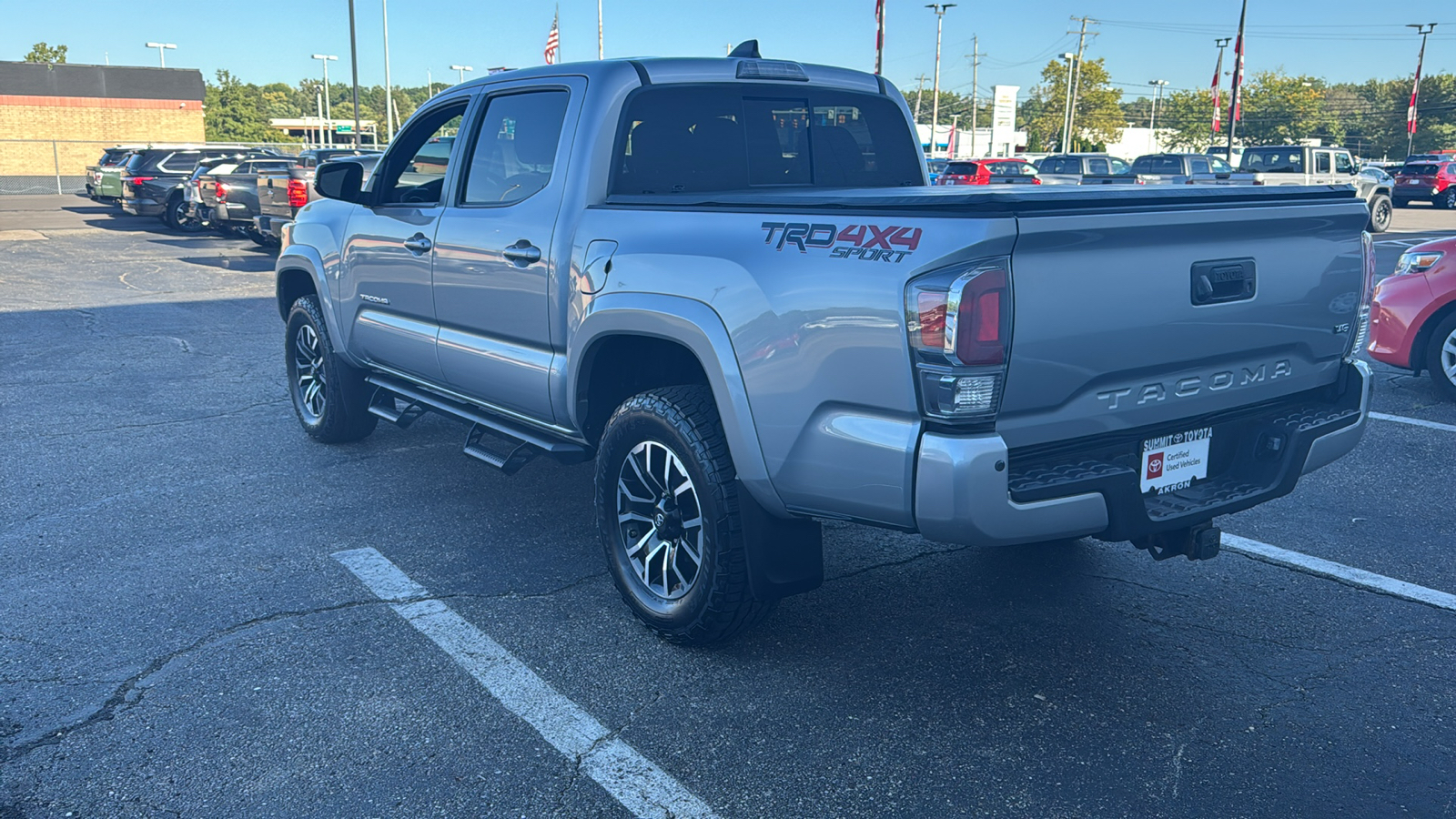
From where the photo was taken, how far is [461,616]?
415cm

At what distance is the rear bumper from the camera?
290 cm

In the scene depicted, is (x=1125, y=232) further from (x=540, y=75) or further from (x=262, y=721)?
(x=262, y=721)

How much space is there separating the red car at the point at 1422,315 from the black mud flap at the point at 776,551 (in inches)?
238

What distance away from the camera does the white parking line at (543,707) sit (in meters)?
2.98

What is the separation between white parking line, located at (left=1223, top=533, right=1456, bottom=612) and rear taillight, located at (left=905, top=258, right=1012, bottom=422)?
251cm

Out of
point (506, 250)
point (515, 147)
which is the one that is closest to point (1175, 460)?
point (506, 250)

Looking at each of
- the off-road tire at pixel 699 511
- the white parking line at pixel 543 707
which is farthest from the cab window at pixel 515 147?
the white parking line at pixel 543 707

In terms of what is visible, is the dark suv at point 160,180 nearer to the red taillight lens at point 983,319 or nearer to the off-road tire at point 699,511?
the off-road tire at point 699,511

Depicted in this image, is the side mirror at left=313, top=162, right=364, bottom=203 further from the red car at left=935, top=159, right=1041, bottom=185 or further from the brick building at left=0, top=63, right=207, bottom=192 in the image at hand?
the brick building at left=0, top=63, right=207, bottom=192

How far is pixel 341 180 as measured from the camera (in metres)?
5.41

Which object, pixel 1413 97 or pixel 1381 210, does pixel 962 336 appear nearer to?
pixel 1381 210

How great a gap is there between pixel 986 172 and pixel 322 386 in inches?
949

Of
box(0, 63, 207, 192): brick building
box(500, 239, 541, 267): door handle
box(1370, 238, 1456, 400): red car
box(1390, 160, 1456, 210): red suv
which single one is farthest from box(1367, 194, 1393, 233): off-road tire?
box(0, 63, 207, 192): brick building

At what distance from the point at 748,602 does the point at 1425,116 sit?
4631 inches
